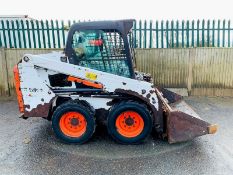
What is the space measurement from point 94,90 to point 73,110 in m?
0.56

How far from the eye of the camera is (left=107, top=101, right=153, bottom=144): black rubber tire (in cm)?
565

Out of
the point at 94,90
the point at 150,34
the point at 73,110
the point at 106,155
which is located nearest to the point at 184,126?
the point at 106,155

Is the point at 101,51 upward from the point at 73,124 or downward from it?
upward

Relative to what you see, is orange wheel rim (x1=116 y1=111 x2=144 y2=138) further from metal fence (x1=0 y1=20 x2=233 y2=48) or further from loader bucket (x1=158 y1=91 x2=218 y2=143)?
metal fence (x1=0 y1=20 x2=233 y2=48)

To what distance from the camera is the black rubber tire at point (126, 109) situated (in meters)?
5.65

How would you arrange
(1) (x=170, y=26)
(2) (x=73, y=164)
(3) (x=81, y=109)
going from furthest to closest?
(1) (x=170, y=26)
(3) (x=81, y=109)
(2) (x=73, y=164)

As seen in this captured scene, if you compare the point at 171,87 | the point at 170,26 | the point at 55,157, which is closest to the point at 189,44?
the point at 170,26

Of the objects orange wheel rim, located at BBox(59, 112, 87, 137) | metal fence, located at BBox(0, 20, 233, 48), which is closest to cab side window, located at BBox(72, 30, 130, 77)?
orange wheel rim, located at BBox(59, 112, 87, 137)

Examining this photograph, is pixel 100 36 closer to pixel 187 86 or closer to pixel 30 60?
pixel 30 60

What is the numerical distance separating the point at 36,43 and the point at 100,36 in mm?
4134

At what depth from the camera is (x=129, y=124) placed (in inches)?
228

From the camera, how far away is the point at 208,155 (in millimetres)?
5289

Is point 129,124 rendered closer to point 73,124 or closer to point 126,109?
point 126,109

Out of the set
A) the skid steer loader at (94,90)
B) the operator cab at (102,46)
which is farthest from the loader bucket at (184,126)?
the operator cab at (102,46)
